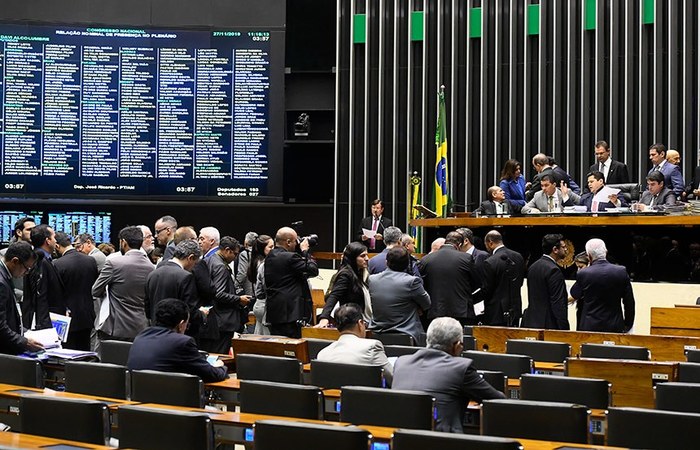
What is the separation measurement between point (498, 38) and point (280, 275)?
26.3ft

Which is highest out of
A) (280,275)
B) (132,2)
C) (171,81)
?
(132,2)

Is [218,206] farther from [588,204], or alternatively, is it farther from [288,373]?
[288,373]

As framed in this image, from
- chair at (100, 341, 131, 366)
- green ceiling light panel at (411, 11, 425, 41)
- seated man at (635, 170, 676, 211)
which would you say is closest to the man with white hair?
seated man at (635, 170, 676, 211)

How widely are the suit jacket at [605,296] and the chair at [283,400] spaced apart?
382 centimetres

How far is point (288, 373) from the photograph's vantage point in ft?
18.0

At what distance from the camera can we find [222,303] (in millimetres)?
7688

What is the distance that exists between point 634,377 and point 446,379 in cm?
120

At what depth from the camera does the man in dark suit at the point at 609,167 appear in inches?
450

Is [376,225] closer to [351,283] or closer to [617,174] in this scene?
[617,174]

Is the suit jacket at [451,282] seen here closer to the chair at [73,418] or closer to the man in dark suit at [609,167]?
the man in dark suit at [609,167]

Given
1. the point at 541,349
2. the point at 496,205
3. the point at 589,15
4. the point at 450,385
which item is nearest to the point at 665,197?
the point at 496,205

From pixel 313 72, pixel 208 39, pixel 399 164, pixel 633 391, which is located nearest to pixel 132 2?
pixel 208 39

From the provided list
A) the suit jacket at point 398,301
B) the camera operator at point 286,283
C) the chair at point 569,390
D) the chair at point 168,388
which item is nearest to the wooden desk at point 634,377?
the chair at point 569,390

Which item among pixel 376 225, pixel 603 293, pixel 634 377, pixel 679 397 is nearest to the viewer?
pixel 679 397
